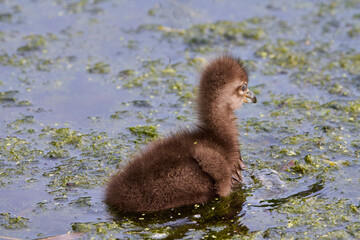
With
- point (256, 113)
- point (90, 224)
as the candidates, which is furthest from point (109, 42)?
point (90, 224)

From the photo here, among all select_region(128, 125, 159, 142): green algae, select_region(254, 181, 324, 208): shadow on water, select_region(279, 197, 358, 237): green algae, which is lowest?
select_region(279, 197, 358, 237): green algae

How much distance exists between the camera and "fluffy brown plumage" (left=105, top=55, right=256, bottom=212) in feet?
17.3

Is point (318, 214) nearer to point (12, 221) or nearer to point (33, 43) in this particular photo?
point (12, 221)

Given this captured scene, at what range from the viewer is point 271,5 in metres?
10.2

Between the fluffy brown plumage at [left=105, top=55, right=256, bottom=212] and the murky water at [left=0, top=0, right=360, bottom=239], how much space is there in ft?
0.47

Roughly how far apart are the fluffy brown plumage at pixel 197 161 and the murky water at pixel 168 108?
0.47ft

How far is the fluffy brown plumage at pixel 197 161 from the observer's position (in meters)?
5.29

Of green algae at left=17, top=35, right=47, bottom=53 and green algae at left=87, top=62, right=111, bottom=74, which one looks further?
green algae at left=17, top=35, right=47, bottom=53

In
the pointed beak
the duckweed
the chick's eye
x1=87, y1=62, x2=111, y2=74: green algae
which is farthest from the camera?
x1=87, y1=62, x2=111, y2=74: green algae

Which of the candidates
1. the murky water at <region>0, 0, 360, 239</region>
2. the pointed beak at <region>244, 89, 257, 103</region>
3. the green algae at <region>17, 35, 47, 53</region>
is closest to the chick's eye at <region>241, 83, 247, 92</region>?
the pointed beak at <region>244, 89, 257, 103</region>

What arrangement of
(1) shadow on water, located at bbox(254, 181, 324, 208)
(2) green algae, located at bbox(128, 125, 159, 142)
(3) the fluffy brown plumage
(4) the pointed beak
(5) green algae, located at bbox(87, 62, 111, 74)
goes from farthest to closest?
(5) green algae, located at bbox(87, 62, 111, 74) < (2) green algae, located at bbox(128, 125, 159, 142) < (4) the pointed beak < (1) shadow on water, located at bbox(254, 181, 324, 208) < (3) the fluffy brown plumage

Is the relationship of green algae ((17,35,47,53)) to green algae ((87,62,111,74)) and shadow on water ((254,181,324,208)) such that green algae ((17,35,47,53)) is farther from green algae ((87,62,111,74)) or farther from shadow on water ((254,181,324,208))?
shadow on water ((254,181,324,208))

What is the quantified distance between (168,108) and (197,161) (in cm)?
211

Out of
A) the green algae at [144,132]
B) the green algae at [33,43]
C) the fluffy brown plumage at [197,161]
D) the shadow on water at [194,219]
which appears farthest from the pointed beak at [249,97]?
the green algae at [33,43]
